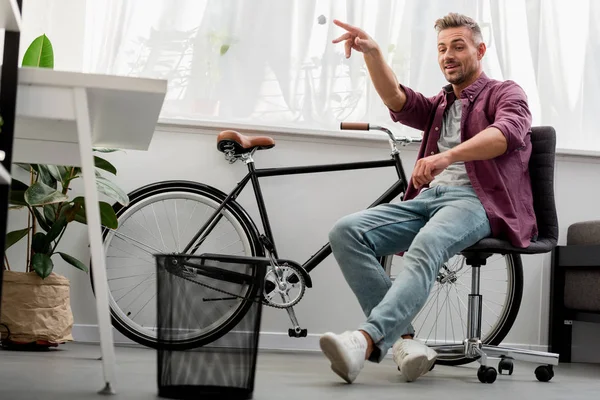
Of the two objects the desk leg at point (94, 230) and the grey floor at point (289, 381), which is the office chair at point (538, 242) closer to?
the grey floor at point (289, 381)

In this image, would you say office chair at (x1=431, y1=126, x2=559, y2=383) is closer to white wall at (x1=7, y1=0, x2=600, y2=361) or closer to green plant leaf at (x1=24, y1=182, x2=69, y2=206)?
white wall at (x1=7, y1=0, x2=600, y2=361)

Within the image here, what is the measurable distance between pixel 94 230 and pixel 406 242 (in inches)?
43.1

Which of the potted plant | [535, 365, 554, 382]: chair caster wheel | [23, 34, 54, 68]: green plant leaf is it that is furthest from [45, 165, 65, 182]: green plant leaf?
[535, 365, 554, 382]: chair caster wheel

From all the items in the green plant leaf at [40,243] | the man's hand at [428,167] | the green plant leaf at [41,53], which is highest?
the green plant leaf at [41,53]

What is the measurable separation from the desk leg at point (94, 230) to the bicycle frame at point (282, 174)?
1.34 m

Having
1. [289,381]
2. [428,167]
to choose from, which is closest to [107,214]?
[289,381]

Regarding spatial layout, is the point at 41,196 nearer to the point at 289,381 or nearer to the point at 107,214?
the point at 107,214

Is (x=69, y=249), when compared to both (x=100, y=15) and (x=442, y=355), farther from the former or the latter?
(x=442, y=355)

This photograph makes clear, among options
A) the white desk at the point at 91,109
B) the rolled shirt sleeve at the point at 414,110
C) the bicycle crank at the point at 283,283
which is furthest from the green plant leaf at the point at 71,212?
the rolled shirt sleeve at the point at 414,110

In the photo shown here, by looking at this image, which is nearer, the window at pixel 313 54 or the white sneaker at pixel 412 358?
the white sneaker at pixel 412 358

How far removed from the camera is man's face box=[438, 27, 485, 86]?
8.32ft

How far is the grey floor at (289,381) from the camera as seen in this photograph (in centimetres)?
176

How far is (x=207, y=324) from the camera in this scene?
5.62 ft

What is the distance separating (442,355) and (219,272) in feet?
3.58
